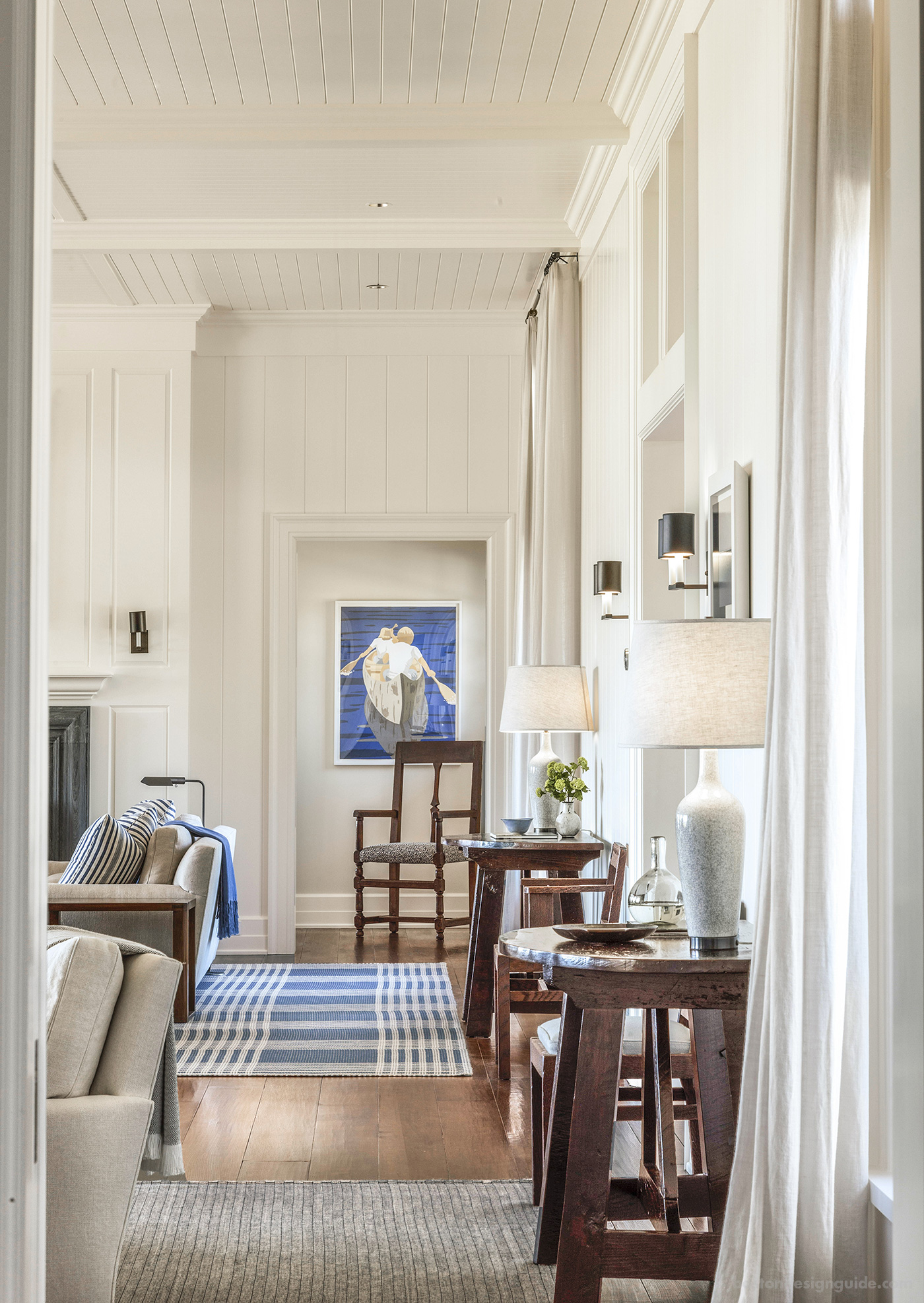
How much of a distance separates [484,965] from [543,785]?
803 mm

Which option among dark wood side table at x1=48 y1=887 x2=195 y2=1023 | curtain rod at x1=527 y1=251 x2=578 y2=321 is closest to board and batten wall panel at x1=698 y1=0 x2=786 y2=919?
curtain rod at x1=527 y1=251 x2=578 y2=321

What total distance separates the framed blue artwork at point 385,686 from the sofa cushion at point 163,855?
254 cm

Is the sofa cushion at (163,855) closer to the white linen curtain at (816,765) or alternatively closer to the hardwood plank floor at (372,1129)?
the hardwood plank floor at (372,1129)

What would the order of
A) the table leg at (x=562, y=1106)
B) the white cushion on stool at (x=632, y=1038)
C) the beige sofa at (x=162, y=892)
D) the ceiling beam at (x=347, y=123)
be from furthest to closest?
the beige sofa at (x=162, y=892) → the ceiling beam at (x=347, y=123) → the white cushion on stool at (x=632, y=1038) → the table leg at (x=562, y=1106)

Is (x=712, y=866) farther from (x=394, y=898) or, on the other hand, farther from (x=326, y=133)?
(x=394, y=898)

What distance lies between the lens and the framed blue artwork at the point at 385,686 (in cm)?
779

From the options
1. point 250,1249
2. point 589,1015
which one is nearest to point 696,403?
point 589,1015

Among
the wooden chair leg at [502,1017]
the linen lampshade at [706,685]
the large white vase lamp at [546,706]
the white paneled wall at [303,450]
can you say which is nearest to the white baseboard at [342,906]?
the white paneled wall at [303,450]

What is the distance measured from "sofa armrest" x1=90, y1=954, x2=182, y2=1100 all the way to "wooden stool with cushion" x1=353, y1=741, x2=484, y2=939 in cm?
407

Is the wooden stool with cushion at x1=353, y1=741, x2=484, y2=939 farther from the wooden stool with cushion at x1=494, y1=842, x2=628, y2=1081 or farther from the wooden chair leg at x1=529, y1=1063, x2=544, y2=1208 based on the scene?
the wooden chair leg at x1=529, y1=1063, x2=544, y2=1208

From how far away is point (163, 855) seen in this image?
522cm

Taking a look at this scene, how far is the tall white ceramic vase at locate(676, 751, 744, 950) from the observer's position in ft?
7.86

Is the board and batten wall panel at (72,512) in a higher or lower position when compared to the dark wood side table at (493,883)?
higher

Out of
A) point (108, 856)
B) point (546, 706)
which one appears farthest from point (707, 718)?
point (108, 856)
